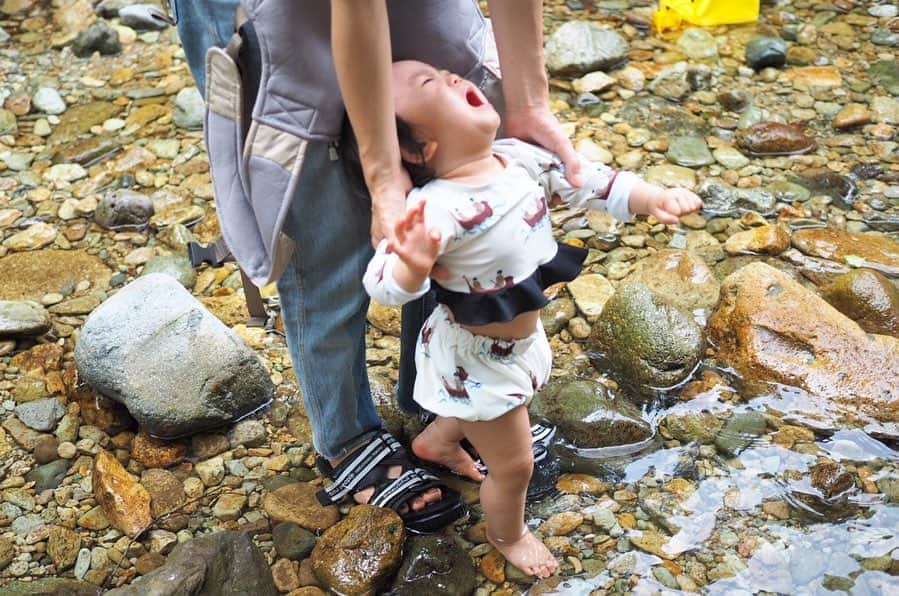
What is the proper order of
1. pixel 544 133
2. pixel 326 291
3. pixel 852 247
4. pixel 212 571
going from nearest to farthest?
pixel 544 133 → pixel 326 291 → pixel 212 571 → pixel 852 247

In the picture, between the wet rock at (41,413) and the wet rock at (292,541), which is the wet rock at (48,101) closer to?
the wet rock at (41,413)

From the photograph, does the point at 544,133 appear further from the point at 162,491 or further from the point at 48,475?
the point at 48,475

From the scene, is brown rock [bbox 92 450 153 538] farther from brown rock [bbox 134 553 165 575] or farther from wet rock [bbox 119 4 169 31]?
wet rock [bbox 119 4 169 31]

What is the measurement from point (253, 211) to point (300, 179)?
13 centimetres

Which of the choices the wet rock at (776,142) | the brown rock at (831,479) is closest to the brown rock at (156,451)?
the brown rock at (831,479)

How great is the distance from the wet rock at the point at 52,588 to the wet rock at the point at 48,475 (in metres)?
0.40

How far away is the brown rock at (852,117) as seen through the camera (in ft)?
13.3

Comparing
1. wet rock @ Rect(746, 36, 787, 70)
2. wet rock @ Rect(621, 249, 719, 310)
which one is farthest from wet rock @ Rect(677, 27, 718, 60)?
wet rock @ Rect(621, 249, 719, 310)

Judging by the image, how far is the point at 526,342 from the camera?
6.57ft

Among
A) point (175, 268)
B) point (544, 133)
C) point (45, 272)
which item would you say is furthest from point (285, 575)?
point (45, 272)

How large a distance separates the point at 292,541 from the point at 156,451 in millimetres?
573

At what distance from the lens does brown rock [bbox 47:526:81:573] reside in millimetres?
2486

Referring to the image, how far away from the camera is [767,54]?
4.50 meters

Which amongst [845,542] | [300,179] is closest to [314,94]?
[300,179]
